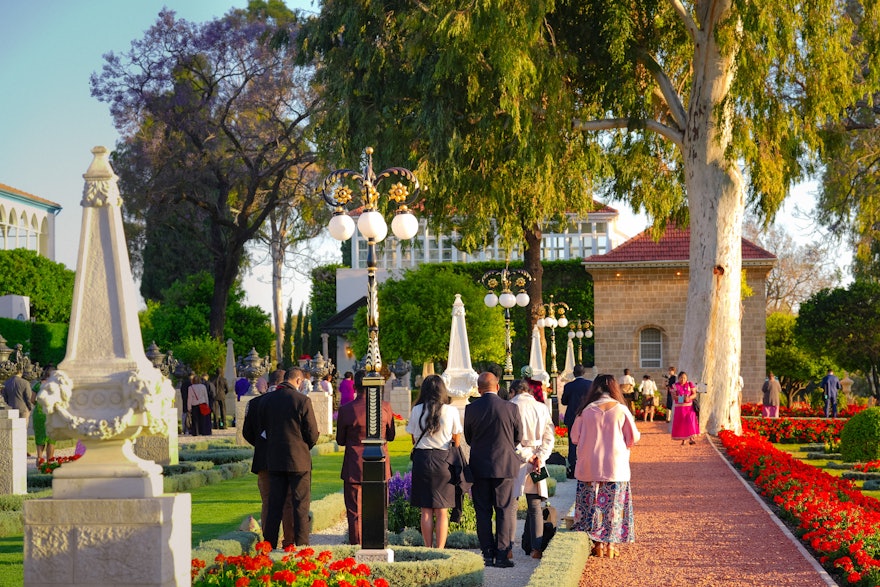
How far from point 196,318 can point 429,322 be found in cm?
1291

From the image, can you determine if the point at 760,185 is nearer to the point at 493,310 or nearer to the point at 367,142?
the point at 367,142

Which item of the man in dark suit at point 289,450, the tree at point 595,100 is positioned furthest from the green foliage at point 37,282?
the man in dark suit at point 289,450

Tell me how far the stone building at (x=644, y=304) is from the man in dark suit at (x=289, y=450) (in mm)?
36732

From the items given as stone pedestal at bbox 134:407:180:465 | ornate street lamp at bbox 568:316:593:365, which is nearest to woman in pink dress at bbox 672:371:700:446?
stone pedestal at bbox 134:407:180:465

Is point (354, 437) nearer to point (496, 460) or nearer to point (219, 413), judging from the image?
point (496, 460)

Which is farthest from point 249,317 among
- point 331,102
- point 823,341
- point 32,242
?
point 331,102

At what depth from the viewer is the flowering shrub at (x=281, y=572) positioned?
704 centimetres

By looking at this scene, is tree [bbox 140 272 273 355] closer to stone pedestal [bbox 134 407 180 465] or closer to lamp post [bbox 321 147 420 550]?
stone pedestal [bbox 134 407 180 465]

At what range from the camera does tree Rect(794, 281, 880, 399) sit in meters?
42.9

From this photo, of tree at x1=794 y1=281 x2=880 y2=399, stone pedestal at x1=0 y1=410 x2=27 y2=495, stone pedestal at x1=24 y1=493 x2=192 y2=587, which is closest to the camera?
stone pedestal at x1=24 y1=493 x2=192 y2=587

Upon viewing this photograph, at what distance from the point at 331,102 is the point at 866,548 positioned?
60.7 feet

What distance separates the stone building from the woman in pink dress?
866 inches

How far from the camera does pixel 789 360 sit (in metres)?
51.0

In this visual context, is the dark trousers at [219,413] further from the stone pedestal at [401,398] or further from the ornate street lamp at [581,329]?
the ornate street lamp at [581,329]
